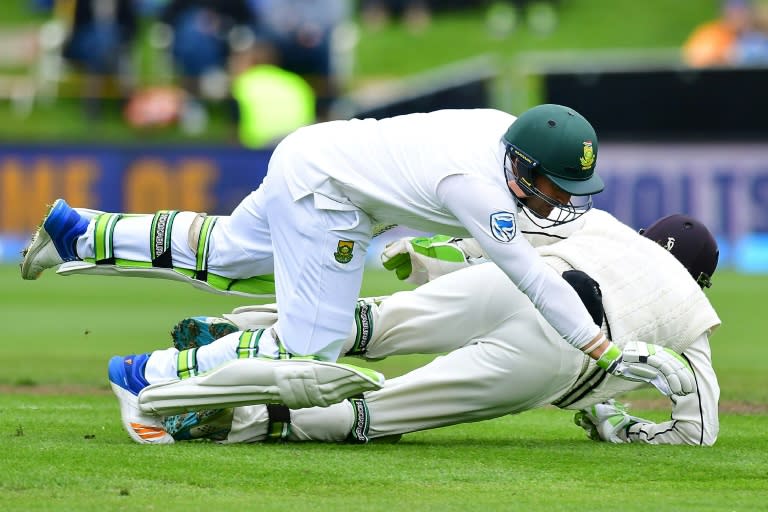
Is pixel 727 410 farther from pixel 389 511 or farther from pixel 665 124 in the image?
pixel 665 124

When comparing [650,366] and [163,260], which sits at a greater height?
[163,260]

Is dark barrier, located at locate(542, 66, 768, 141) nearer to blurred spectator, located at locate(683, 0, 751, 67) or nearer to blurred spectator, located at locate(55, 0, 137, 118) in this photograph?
blurred spectator, located at locate(683, 0, 751, 67)

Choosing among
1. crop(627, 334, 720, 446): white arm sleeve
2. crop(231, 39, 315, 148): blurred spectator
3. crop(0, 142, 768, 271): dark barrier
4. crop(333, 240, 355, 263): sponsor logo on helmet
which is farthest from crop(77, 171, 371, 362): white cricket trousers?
crop(231, 39, 315, 148): blurred spectator

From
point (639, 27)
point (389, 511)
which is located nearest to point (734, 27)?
point (639, 27)

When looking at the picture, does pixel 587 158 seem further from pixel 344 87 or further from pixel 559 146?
pixel 344 87

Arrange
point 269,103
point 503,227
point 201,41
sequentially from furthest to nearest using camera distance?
point 201,41 → point 269,103 → point 503,227

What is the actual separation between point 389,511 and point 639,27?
25.8m

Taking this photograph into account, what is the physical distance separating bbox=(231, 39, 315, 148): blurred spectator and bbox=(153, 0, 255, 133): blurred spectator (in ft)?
3.23

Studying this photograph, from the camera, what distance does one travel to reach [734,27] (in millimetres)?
24688

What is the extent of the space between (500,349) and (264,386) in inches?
40.3

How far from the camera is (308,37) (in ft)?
75.0

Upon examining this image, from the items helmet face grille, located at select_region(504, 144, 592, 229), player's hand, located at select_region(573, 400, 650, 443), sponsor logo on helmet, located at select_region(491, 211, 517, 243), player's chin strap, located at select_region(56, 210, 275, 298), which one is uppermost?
helmet face grille, located at select_region(504, 144, 592, 229)

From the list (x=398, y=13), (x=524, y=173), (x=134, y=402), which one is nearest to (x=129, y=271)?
(x=134, y=402)

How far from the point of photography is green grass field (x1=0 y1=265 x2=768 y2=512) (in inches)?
195
